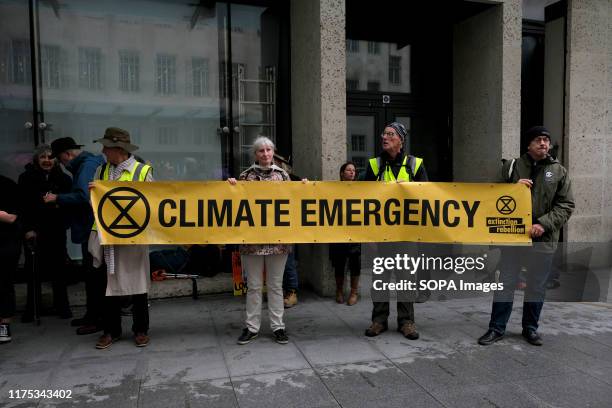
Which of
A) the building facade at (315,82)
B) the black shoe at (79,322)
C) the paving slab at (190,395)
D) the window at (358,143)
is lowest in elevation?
the paving slab at (190,395)

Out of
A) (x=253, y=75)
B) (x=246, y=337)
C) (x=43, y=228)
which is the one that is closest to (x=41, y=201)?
(x=43, y=228)

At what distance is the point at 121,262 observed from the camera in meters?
4.71

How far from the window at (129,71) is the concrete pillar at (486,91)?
5.09 meters

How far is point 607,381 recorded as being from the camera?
3961mm

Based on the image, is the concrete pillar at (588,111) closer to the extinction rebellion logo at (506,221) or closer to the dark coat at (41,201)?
the extinction rebellion logo at (506,221)

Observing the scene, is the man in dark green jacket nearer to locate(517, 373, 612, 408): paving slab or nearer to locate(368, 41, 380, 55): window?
locate(517, 373, 612, 408): paving slab

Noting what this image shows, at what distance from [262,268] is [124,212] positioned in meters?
1.40

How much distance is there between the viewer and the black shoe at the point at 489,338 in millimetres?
4766

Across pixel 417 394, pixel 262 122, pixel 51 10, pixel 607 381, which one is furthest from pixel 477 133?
pixel 51 10

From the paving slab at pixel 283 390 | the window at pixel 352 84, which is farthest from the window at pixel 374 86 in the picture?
the paving slab at pixel 283 390

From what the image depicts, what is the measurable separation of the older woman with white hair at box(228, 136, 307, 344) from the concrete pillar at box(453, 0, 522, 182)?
4052 mm

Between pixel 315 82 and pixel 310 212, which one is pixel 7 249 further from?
pixel 315 82

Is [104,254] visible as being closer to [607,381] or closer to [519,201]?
[519,201]

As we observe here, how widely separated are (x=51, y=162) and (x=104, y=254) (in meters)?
1.59
